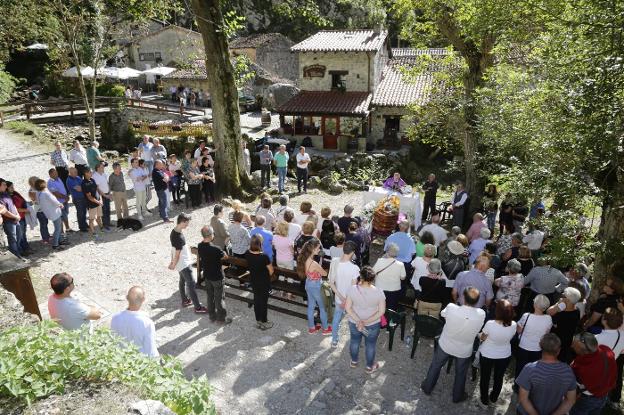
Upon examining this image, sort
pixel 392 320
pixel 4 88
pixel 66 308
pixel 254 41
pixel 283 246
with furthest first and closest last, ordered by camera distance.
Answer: pixel 254 41, pixel 4 88, pixel 283 246, pixel 392 320, pixel 66 308

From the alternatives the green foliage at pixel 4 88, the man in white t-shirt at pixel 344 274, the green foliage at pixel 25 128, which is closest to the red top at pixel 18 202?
the man in white t-shirt at pixel 344 274

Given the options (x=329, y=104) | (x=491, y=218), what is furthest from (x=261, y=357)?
(x=329, y=104)

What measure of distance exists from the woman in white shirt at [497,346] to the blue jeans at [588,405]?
2.90 ft

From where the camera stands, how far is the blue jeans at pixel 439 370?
19.0 feet

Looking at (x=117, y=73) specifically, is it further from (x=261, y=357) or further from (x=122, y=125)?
(x=261, y=357)

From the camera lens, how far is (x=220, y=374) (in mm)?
6230

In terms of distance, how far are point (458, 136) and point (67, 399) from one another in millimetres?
13018

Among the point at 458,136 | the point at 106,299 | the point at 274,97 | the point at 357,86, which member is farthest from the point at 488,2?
the point at 274,97

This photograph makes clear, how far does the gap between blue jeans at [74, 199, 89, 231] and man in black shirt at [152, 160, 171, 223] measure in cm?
179

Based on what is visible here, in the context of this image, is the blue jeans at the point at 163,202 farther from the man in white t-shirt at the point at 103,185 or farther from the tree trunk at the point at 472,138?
the tree trunk at the point at 472,138

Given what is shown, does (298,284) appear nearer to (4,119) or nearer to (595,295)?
(595,295)

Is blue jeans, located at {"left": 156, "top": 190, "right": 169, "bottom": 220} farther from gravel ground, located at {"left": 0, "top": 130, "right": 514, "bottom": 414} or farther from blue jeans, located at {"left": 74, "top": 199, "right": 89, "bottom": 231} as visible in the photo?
gravel ground, located at {"left": 0, "top": 130, "right": 514, "bottom": 414}

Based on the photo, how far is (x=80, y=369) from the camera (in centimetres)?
345

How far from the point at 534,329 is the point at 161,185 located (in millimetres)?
9385
